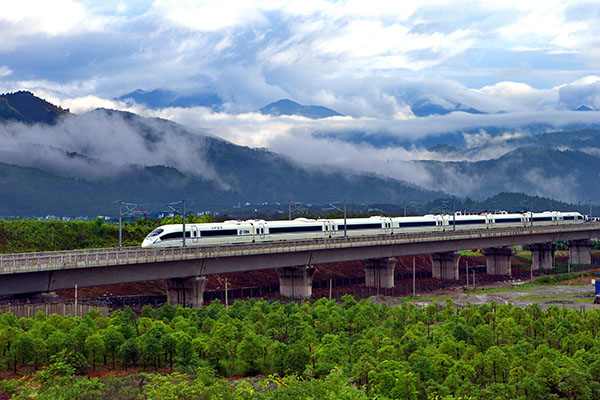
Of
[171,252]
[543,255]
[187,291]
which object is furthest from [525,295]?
[171,252]

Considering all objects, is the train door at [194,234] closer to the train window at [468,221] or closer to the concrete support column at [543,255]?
the train window at [468,221]

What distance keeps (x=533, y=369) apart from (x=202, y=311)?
117 feet

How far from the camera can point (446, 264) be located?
14212cm

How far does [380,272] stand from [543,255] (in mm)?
56377

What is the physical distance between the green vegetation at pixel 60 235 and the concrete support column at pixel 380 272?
4161 centimetres

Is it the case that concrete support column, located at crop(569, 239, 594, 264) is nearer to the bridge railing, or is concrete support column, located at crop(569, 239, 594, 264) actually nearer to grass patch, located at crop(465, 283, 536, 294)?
the bridge railing

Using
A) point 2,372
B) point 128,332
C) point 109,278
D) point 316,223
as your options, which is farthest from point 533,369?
point 316,223

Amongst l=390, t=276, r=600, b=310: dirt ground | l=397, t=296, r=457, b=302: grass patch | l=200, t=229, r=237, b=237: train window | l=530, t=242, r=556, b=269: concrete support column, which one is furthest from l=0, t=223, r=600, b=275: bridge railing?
l=530, t=242, r=556, b=269: concrete support column

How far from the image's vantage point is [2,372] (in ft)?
168

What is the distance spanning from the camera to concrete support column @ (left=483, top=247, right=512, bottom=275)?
151 meters

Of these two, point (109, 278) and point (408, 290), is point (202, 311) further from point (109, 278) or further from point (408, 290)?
point (408, 290)

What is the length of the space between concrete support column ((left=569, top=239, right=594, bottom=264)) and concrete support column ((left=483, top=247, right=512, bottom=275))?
2795 centimetres

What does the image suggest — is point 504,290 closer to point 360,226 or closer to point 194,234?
point 360,226

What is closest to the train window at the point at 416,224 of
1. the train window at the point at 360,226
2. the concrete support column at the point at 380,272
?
the train window at the point at 360,226
